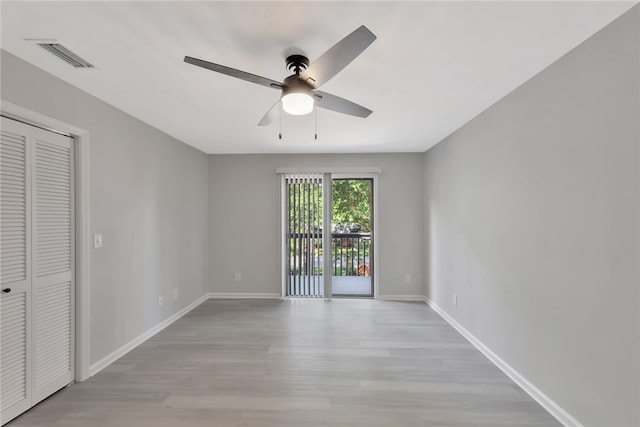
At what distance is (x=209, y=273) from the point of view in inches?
186

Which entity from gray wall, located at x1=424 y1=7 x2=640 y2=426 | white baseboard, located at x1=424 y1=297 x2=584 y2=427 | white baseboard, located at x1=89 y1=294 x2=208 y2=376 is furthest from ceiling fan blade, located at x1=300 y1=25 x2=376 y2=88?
white baseboard, located at x1=89 y1=294 x2=208 y2=376

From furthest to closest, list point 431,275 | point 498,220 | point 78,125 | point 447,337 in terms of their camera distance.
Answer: point 431,275 < point 447,337 < point 498,220 < point 78,125

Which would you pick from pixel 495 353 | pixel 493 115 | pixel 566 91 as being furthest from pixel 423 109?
pixel 495 353

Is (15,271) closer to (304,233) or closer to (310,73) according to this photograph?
(310,73)

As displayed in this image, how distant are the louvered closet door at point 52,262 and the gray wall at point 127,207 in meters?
0.17

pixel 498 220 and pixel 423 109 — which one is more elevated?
pixel 423 109

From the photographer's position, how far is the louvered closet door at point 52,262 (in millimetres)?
2041

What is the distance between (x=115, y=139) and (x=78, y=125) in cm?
40

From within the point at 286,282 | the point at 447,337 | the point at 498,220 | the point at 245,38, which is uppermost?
the point at 245,38

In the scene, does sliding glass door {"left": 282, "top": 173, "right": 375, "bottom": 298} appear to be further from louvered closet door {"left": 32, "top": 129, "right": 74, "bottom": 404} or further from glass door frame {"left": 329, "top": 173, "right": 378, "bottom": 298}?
louvered closet door {"left": 32, "top": 129, "right": 74, "bottom": 404}

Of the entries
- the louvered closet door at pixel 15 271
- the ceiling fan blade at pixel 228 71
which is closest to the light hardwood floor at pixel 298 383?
the louvered closet door at pixel 15 271

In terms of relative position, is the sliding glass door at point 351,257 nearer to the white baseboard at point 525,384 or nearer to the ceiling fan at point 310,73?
the white baseboard at point 525,384

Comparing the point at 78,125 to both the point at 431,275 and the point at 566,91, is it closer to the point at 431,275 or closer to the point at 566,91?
the point at 566,91

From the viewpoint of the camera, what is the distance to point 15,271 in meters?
1.90
